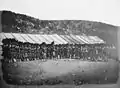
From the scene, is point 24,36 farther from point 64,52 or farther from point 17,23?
point 64,52

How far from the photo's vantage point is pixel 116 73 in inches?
75.9

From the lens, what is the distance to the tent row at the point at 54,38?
1731 mm

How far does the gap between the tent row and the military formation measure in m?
0.03

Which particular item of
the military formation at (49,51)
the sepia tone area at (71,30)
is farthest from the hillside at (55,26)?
the military formation at (49,51)

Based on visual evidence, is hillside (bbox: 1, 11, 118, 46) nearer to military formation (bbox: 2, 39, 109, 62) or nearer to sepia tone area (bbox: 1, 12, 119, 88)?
sepia tone area (bbox: 1, 12, 119, 88)

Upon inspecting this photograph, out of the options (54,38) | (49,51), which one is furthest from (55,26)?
(49,51)

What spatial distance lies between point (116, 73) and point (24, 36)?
93cm

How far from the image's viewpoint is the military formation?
1.70 m

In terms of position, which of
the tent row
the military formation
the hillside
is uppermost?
the hillside

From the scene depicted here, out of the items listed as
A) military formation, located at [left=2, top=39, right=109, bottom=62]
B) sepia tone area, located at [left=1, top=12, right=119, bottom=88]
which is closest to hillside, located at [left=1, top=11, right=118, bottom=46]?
sepia tone area, located at [left=1, top=12, right=119, bottom=88]

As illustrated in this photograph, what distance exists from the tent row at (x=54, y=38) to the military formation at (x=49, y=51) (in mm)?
29

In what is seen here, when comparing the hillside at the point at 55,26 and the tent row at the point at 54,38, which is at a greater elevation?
the hillside at the point at 55,26

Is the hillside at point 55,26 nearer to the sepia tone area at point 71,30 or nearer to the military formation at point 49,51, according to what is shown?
the sepia tone area at point 71,30

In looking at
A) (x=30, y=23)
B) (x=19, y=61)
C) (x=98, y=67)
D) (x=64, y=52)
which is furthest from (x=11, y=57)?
(x=98, y=67)
